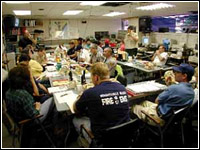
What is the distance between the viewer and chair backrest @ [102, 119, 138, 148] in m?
1.49

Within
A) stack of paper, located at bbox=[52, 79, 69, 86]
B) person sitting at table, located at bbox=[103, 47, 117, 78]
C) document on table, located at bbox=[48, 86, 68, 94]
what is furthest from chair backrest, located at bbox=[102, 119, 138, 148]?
person sitting at table, located at bbox=[103, 47, 117, 78]

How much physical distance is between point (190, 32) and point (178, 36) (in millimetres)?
613

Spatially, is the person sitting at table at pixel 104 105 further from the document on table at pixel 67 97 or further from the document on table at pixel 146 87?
the document on table at pixel 146 87

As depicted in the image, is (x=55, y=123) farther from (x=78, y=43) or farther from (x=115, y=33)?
(x=115, y=33)

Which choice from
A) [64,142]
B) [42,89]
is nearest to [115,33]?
[42,89]

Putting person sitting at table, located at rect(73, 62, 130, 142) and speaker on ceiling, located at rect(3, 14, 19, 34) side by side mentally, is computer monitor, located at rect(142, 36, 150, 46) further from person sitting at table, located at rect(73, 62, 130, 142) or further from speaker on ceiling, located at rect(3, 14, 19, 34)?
person sitting at table, located at rect(73, 62, 130, 142)

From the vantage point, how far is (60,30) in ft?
31.2

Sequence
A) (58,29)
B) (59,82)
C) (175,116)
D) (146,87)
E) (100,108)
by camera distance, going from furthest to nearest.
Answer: (58,29) → (59,82) → (146,87) → (175,116) → (100,108)

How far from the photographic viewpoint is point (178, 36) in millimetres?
7711

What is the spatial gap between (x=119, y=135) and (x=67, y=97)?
98 cm

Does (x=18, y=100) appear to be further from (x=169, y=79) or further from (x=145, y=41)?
(x=145, y=41)

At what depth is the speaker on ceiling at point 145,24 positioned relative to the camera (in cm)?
858

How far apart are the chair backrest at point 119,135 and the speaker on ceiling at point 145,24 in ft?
25.4

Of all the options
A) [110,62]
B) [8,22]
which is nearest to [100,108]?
[110,62]
